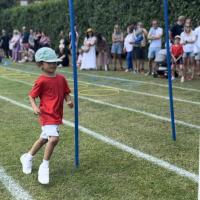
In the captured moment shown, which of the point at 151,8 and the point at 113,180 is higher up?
the point at 151,8

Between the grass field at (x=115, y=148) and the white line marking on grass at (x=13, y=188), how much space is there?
0.05 m

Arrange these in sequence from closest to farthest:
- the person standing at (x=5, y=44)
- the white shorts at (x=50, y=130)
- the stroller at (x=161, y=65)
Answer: the white shorts at (x=50, y=130) < the stroller at (x=161, y=65) < the person standing at (x=5, y=44)

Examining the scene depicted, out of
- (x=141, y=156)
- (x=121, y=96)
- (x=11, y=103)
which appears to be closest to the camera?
(x=141, y=156)

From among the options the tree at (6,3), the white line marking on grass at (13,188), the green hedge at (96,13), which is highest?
the tree at (6,3)

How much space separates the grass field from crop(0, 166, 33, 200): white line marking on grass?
5cm

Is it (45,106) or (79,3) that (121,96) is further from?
(79,3)

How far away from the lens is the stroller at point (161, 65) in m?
17.5

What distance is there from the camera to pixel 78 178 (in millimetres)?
6164

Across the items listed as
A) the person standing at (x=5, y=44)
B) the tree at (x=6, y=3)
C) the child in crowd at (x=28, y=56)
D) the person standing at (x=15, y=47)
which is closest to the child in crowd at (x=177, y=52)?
the child in crowd at (x=28, y=56)

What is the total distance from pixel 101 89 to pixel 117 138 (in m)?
6.56

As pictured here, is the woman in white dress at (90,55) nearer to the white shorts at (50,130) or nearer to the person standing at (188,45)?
the person standing at (188,45)

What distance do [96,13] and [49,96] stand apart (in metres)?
22.0

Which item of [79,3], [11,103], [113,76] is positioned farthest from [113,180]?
[79,3]

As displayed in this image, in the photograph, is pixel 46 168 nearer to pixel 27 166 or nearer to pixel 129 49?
pixel 27 166
